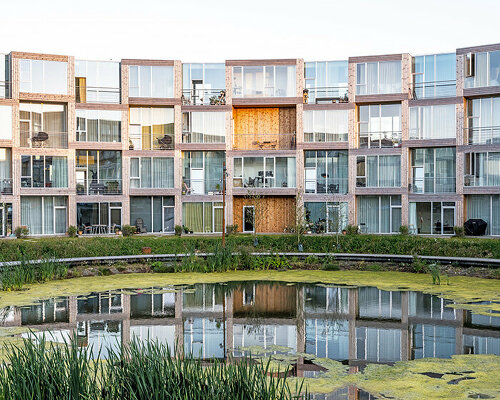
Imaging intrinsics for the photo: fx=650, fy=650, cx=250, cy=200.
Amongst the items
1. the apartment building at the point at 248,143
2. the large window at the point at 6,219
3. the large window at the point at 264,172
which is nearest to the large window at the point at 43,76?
the apartment building at the point at 248,143

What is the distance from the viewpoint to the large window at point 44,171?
38.2 m

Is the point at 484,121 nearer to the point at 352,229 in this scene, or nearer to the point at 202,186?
the point at 352,229

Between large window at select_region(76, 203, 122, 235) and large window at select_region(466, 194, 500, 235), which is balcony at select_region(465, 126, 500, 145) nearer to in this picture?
large window at select_region(466, 194, 500, 235)

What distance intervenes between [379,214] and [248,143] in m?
9.38

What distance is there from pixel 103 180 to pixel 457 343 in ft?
97.4

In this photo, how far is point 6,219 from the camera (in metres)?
37.6

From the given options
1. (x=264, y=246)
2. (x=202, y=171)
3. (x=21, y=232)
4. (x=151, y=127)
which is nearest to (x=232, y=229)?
(x=202, y=171)

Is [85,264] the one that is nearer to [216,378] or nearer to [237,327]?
[237,327]

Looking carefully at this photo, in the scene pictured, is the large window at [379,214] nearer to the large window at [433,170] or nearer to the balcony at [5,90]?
the large window at [433,170]

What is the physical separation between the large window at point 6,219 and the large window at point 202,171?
34.0 feet

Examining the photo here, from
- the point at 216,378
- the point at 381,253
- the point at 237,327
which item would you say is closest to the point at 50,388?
the point at 216,378

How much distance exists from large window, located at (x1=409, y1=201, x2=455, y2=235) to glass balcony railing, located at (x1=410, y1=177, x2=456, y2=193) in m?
0.77

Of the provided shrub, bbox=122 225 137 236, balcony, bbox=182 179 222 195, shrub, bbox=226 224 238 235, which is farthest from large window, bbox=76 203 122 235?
shrub, bbox=226 224 238 235

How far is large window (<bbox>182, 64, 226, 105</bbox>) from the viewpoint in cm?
4075
